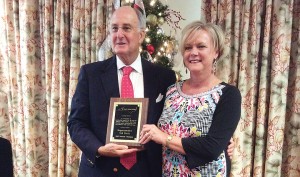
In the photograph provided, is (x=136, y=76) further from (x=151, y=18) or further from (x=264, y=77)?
(x=264, y=77)

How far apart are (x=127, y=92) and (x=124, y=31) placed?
34 centimetres

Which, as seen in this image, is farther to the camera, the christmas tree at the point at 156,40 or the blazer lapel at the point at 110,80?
the christmas tree at the point at 156,40

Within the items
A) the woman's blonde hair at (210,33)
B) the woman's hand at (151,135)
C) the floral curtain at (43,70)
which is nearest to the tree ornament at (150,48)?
the floral curtain at (43,70)

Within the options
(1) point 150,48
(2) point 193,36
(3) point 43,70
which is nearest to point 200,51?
(2) point 193,36

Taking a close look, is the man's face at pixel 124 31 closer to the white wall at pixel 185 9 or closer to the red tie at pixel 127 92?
the red tie at pixel 127 92

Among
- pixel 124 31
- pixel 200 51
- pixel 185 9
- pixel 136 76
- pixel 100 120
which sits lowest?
pixel 100 120

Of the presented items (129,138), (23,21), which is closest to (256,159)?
(129,138)

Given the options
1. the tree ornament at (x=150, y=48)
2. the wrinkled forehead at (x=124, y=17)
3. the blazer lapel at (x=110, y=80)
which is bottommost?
the blazer lapel at (x=110, y=80)

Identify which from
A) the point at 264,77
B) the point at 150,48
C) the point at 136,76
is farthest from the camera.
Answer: the point at 264,77

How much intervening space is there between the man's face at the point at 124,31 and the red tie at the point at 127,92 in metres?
0.09

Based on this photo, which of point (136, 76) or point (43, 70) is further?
point (43, 70)

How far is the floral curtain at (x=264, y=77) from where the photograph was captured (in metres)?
2.55

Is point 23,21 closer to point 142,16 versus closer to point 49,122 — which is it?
point 49,122

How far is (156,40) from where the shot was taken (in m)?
2.49
